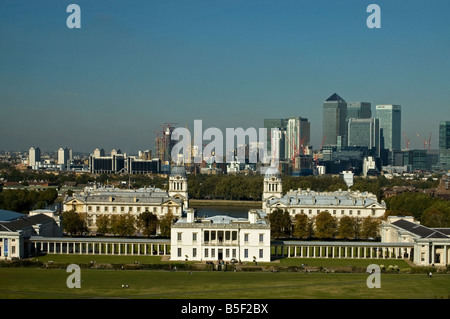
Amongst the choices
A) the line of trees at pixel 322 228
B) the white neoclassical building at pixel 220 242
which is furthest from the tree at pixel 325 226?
the white neoclassical building at pixel 220 242

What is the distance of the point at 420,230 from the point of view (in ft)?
173

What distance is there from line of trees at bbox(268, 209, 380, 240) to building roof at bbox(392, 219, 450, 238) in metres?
4.00

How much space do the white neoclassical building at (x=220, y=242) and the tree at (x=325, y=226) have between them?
15255 mm

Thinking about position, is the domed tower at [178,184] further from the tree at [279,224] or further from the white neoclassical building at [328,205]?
the tree at [279,224]

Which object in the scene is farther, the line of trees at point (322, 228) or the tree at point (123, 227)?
the line of trees at point (322, 228)

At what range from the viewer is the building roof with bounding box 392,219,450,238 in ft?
163

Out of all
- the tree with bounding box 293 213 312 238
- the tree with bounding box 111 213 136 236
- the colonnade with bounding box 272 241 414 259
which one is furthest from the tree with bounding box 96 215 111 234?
the colonnade with bounding box 272 241 414 259

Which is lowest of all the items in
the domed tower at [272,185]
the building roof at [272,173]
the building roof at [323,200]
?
the building roof at [323,200]

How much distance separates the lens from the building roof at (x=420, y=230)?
49.7 m

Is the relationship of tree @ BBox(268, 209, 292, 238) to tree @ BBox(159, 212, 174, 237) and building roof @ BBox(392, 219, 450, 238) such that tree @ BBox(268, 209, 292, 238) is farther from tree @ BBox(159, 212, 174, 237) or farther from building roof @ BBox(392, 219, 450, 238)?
building roof @ BBox(392, 219, 450, 238)
